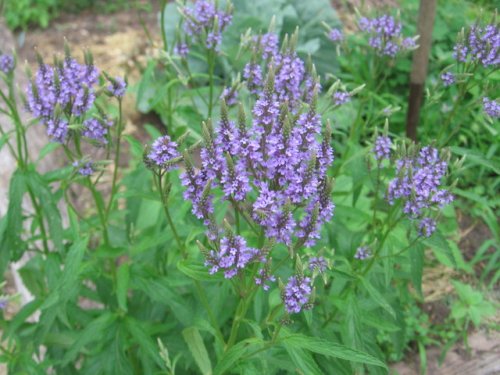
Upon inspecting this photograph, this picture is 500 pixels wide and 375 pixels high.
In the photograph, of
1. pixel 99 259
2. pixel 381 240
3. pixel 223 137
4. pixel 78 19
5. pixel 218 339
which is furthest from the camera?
pixel 78 19

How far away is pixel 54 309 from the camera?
3.57m

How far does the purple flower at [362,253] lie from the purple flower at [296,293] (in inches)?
33.4

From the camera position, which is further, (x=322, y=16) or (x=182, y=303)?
(x=322, y=16)

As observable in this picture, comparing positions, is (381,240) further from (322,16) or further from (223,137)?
(322,16)

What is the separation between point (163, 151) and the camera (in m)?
2.62

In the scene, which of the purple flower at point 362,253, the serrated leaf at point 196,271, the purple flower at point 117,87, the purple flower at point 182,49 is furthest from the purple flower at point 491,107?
the purple flower at point 117,87

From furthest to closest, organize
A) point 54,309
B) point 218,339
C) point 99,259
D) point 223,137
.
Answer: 1. point 99,259
2. point 54,309
3. point 218,339
4. point 223,137

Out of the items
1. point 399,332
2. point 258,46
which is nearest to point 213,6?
point 258,46

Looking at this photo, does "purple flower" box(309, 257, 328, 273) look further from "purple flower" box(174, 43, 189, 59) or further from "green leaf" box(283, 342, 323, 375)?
"purple flower" box(174, 43, 189, 59)

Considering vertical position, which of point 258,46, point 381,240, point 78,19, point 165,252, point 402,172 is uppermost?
point 258,46

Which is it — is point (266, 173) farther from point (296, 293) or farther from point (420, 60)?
point (420, 60)

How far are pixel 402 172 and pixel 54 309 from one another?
231 cm

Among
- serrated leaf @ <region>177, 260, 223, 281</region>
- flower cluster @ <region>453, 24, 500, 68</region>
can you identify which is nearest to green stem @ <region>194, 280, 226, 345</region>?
serrated leaf @ <region>177, 260, 223, 281</region>

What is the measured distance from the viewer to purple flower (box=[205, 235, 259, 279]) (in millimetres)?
2424
